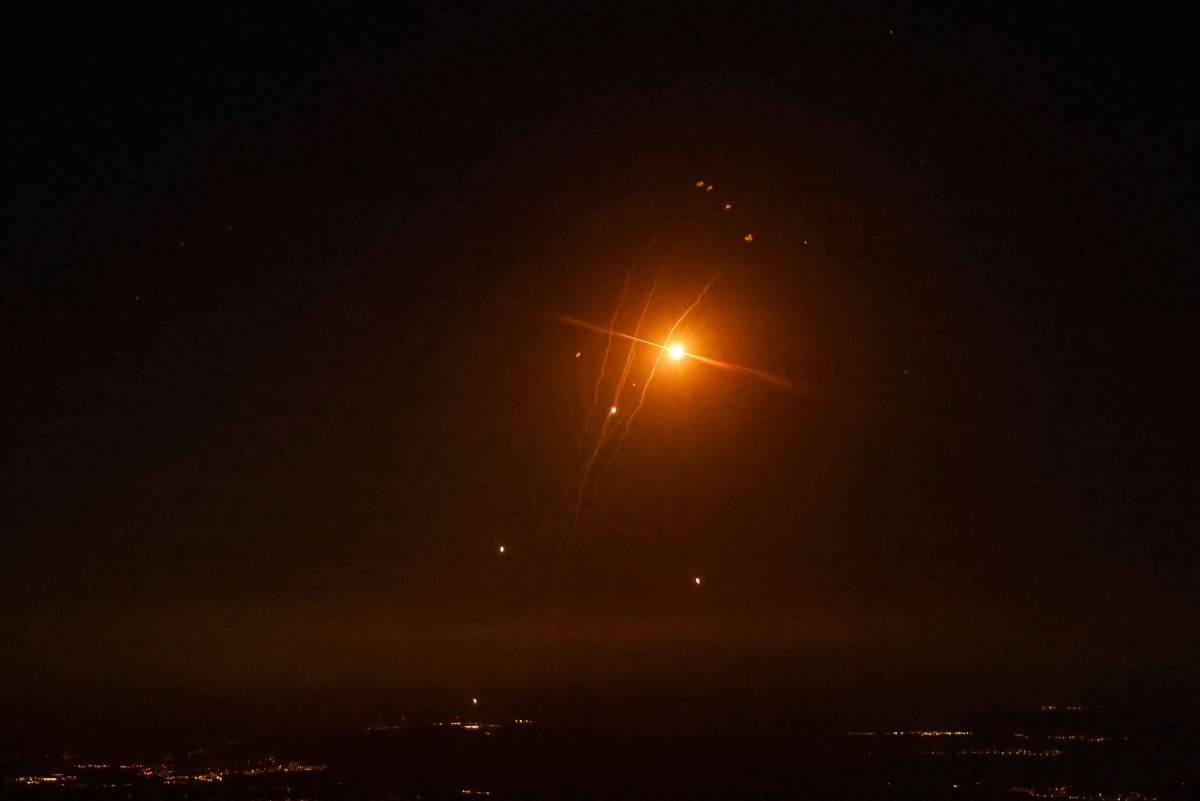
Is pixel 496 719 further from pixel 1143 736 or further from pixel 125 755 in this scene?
pixel 1143 736

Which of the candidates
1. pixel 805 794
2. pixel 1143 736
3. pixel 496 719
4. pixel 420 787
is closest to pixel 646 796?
pixel 805 794

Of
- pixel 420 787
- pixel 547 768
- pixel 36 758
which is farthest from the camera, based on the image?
pixel 36 758

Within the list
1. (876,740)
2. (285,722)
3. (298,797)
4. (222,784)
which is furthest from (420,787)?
(285,722)

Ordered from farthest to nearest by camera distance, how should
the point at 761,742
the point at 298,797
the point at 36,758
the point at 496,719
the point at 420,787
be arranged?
the point at 496,719 → the point at 761,742 → the point at 36,758 → the point at 420,787 → the point at 298,797

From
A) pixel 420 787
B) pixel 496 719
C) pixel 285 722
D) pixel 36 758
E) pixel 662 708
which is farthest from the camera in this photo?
pixel 662 708

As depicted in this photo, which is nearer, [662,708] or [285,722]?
[285,722]

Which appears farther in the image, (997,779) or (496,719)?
Answer: (496,719)

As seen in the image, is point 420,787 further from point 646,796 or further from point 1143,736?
point 1143,736

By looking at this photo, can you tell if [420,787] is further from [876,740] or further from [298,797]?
[876,740]

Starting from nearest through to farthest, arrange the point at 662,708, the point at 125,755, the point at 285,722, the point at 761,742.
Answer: the point at 125,755, the point at 761,742, the point at 285,722, the point at 662,708
